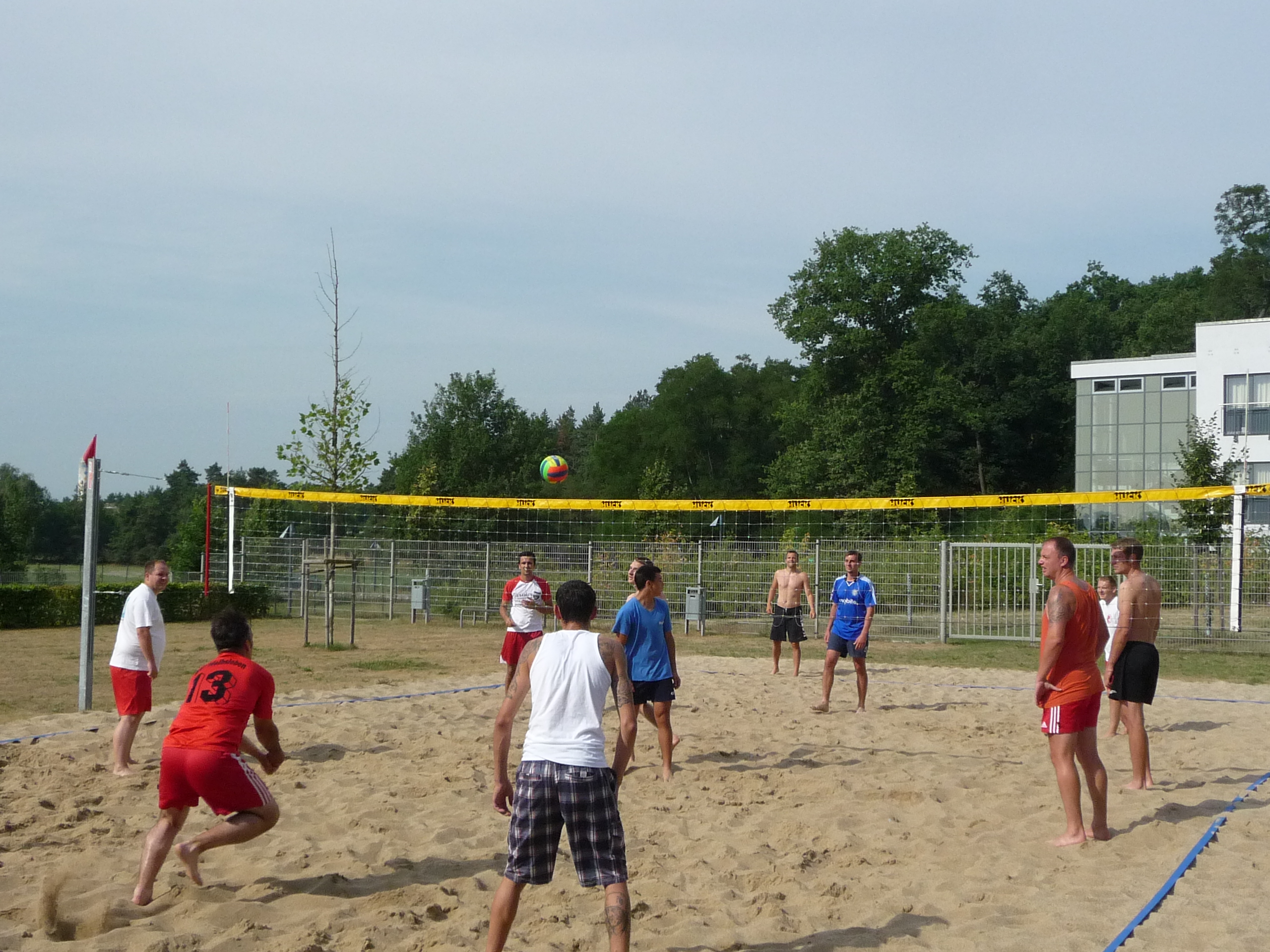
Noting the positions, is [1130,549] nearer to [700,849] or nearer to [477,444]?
[700,849]

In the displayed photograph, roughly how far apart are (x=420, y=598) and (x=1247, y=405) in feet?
90.4

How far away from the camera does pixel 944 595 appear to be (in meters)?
16.9

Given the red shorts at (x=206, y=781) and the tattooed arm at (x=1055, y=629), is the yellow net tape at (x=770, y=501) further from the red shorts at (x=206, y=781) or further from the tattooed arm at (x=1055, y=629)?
the red shorts at (x=206, y=781)

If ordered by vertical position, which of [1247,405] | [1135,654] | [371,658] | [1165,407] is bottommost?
[371,658]

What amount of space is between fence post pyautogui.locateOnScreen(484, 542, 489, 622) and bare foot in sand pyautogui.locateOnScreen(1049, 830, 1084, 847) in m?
14.4

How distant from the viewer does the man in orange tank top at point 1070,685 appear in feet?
17.0

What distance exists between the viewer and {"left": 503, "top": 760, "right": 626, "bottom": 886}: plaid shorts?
3.58 meters

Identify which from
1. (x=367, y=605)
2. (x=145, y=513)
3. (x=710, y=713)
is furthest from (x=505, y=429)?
(x=710, y=713)

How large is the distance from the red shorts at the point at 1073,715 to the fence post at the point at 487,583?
1443cm

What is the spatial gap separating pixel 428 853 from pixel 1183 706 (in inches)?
301

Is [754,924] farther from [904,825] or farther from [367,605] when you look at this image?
[367,605]

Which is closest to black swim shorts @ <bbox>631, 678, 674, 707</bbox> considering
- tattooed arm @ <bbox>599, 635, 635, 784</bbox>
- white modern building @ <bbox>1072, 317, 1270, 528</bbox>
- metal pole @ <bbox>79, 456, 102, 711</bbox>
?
tattooed arm @ <bbox>599, 635, 635, 784</bbox>

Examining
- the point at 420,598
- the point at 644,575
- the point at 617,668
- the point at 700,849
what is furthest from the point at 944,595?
the point at 617,668

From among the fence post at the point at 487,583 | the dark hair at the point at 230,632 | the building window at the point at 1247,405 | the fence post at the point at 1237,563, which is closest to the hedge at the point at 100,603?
the fence post at the point at 487,583
